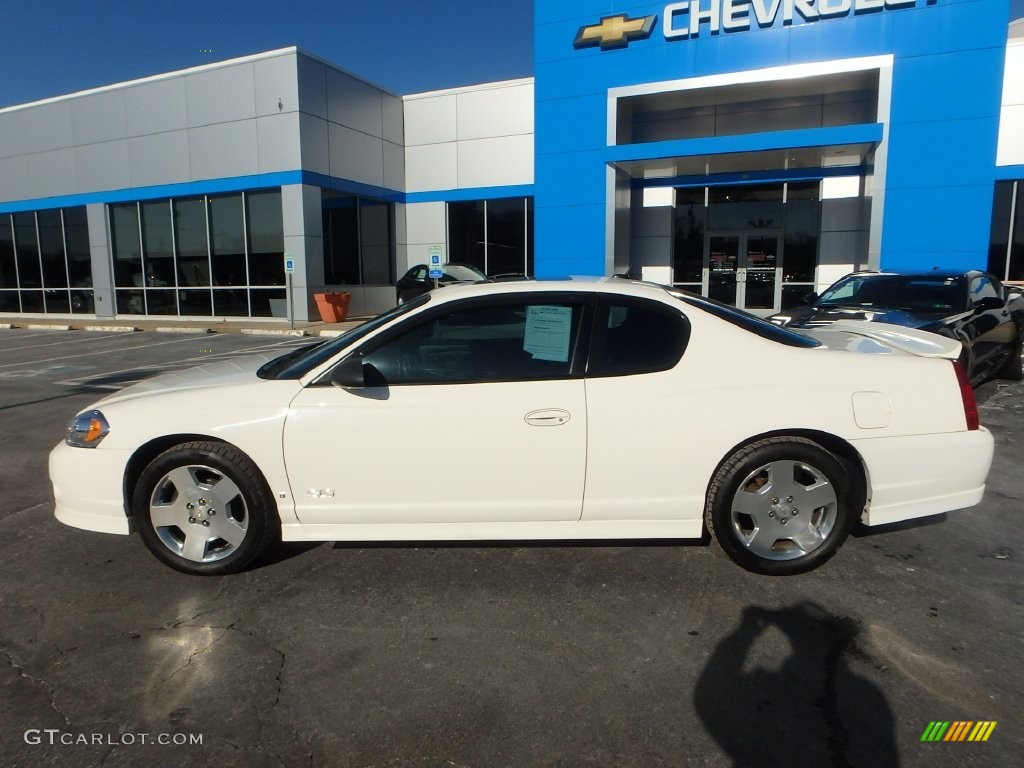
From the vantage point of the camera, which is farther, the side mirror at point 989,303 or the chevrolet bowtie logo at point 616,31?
the chevrolet bowtie logo at point 616,31

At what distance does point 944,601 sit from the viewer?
3.32 metres

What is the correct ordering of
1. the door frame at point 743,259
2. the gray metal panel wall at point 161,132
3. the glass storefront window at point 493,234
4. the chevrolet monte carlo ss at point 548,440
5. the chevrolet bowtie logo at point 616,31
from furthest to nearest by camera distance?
the glass storefront window at point 493,234 → the gray metal panel wall at point 161,132 → the door frame at point 743,259 → the chevrolet bowtie logo at point 616,31 → the chevrolet monte carlo ss at point 548,440

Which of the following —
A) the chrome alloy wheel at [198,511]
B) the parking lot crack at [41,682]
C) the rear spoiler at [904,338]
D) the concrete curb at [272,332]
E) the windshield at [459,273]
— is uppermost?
the windshield at [459,273]

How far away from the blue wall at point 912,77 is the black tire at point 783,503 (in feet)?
45.7

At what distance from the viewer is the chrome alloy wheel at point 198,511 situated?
3518 mm

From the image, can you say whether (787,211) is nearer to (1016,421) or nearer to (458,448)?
(1016,421)

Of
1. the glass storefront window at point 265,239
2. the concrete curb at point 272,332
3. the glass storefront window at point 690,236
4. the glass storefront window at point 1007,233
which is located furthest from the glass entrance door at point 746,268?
the glass storefront window at point 265,239

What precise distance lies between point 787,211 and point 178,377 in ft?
57.6

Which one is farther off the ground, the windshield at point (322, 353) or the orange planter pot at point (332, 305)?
the windshield at point (322, 353)

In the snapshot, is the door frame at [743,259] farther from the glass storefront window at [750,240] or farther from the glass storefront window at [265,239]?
the glass storefront window at [265,239]

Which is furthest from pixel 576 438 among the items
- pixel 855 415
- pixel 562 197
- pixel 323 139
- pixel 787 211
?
pixel 323 139

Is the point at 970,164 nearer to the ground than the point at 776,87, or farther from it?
nearer to the ground

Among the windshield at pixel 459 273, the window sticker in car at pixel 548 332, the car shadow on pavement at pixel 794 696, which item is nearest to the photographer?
the car shadow on pavement at pixel 794 696

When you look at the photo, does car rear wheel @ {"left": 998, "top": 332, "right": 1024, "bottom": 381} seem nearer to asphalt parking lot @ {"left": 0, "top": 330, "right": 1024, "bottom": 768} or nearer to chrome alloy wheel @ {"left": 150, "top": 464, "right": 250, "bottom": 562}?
asphalt parking lot @ {"left": 0, "top": 330, "right": 1024, "bottom": 768}
